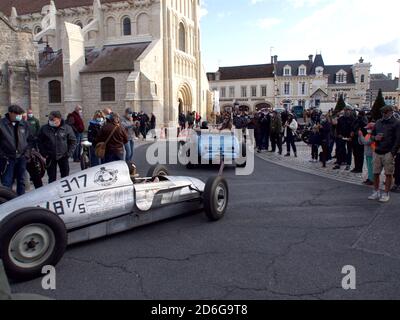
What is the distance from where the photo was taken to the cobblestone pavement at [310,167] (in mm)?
9586

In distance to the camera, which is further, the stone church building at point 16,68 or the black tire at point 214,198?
the stone church building at point 16,68

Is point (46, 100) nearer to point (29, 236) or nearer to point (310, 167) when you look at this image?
point (310, 167)

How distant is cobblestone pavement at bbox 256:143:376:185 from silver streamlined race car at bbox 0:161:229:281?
4.85m

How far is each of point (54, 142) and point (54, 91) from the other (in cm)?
3112

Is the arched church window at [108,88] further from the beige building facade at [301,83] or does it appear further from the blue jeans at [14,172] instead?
the beige building facade at [301,83]

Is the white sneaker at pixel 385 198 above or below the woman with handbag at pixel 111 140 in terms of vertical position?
below

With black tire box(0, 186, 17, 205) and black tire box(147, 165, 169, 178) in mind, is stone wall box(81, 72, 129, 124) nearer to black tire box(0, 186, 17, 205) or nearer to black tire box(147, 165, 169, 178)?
black tire box(147, 165, 169, 178)

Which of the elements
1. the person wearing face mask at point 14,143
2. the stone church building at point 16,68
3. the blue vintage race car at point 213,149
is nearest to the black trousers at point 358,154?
the blue vintage race car at point 213,149

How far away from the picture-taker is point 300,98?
6500 cm

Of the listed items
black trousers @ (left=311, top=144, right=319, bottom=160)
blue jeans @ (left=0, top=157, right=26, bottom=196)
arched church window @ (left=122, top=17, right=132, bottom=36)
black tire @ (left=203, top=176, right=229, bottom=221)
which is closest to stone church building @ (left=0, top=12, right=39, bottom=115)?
blue jeans @ (left=0, top=157, right=26, bottom=196)

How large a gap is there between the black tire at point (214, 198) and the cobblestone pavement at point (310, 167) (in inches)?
174

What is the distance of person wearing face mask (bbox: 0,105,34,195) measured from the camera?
6246mm

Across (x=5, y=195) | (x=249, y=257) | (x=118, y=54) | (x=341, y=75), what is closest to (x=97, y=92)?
(x=118, y=54)

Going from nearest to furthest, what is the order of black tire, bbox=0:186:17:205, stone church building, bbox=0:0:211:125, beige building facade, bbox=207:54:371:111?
black tire, bbox=0:186:17:205 < stone church building, bbox=0:0:211:125 < beige building facade, bbox=207:54:371:111
